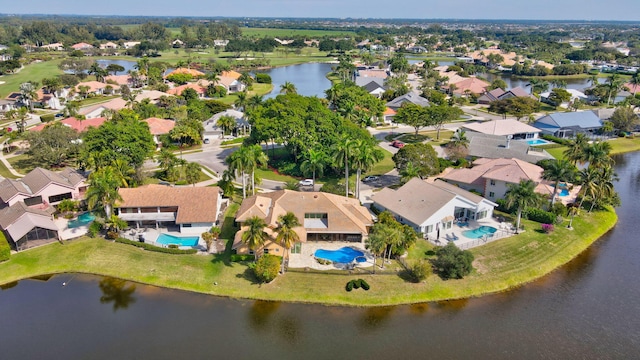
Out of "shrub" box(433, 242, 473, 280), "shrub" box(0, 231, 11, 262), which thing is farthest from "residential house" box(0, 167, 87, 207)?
"shrub" box(433, 242, 473, 280)

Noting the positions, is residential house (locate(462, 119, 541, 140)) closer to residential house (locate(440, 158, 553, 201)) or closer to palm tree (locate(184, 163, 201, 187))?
residential house (locate(440, 158, 553, 201))

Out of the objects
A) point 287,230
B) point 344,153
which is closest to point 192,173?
point 344,153

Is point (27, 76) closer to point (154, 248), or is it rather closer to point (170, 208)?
point (170, 208)

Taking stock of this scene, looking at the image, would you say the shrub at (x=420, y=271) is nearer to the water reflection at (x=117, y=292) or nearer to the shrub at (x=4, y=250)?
the water reflection at (x=117, y=292)

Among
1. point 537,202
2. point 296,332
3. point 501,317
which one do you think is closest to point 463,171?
point 537,202

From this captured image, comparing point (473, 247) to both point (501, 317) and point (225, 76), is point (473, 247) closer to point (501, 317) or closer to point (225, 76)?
point (501, 317)

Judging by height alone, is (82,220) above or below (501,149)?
below

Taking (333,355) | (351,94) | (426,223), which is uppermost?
(351,94)
